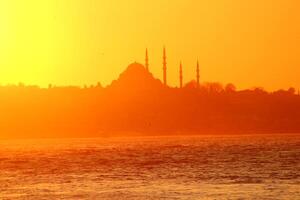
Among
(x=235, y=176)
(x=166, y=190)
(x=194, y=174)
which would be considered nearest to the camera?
(x=166, y=190)

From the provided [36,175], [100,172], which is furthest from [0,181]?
[100,172]

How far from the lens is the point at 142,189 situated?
6781cm

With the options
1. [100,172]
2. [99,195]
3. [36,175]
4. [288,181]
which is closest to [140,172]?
[100,172]

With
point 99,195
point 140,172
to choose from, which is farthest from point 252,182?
point 140,172

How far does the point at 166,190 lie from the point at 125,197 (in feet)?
22.8

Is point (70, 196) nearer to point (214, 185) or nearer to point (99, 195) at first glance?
point (99, 195)

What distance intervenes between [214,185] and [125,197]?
37.0ft

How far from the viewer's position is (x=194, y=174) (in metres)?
87.4

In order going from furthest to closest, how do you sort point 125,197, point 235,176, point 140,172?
point 140,172 → point 235,176 → point 125,197

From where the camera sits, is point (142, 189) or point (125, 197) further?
point (142, 189)

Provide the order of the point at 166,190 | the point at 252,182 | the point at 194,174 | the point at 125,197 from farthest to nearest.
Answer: the point at 194,174, the point at 252,182, the point at 166,190, the point at 125,197

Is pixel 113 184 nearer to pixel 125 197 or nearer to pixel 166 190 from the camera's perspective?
pixel 166 190

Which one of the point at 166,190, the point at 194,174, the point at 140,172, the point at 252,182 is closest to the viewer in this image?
the point at 166,190

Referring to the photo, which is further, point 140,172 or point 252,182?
point 140,172
